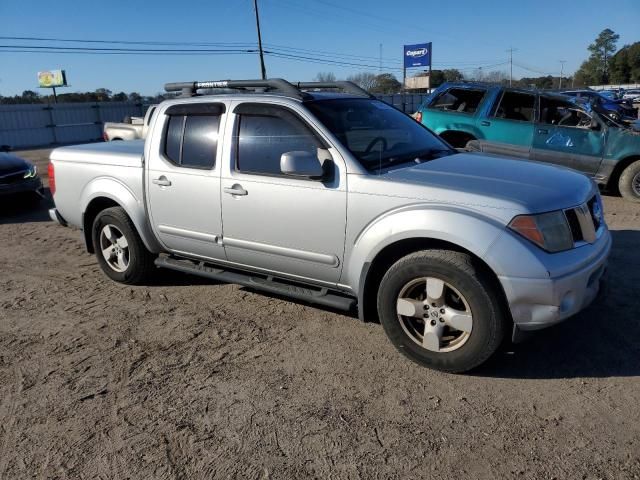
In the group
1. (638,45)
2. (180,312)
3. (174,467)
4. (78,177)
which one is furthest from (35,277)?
(638,45)

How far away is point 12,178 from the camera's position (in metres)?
9.38

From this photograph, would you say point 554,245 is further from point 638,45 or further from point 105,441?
point 638,45

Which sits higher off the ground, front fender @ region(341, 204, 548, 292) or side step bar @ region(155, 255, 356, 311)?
front fender @ region(341, 204, 548, 292)

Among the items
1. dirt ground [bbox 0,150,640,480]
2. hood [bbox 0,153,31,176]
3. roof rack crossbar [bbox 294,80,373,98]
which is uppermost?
roof rack crossbar [bbox 294,80,373,98]

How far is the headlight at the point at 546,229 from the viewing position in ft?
10.3

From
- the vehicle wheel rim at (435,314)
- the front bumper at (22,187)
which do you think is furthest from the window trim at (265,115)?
the front bumper at (22,187)

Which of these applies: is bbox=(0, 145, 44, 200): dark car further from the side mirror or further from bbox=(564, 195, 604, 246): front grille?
bbox=(564, 195, 604, 246): front grille

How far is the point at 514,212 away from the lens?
3150 mm

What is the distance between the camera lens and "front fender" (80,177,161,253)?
4.96 m

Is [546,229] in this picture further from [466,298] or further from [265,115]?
[265,115]

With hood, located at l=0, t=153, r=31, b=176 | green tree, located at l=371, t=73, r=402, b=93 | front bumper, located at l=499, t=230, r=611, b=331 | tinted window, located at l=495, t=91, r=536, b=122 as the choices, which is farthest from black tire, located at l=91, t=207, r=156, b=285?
green tree, located at l=371, t=73, r=402, b=93

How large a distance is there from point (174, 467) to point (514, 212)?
7.66 ft

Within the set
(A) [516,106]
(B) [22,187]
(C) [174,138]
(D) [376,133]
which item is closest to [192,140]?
(C) [174,138]

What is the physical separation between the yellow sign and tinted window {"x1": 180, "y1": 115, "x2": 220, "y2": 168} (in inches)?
2391
